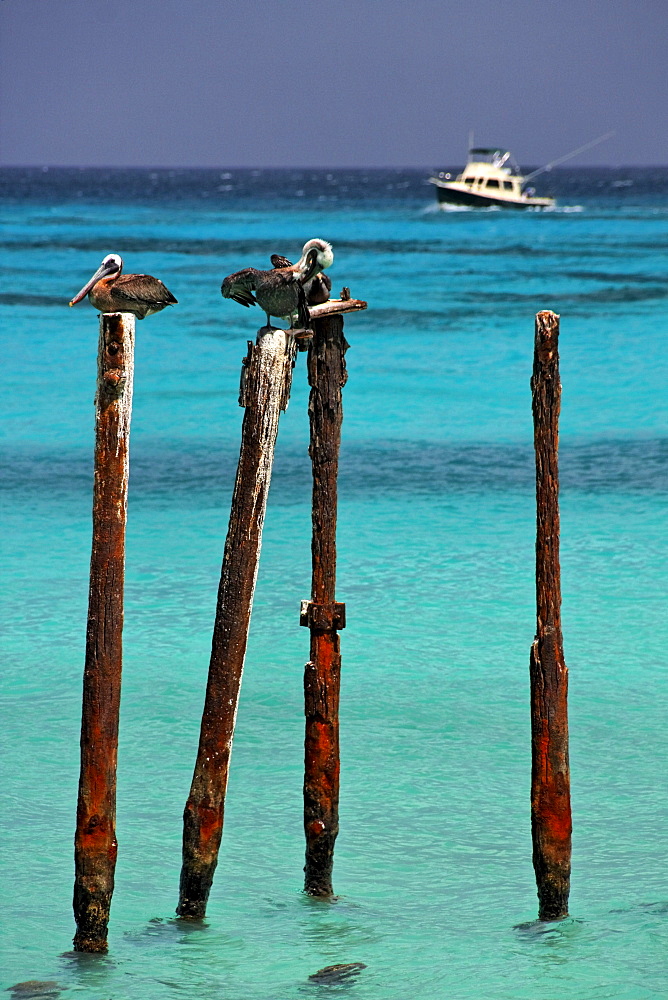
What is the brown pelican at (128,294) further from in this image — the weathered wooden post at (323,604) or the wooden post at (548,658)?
the wooden post at (548,658)

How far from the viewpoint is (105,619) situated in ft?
17.0

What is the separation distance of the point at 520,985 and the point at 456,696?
143 inches

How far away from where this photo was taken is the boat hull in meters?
67.2

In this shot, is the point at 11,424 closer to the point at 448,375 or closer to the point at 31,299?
the point at 448,375

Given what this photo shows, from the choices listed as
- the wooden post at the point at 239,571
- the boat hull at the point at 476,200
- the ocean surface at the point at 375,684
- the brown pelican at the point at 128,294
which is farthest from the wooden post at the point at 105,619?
the boat hull at the point at 476,200

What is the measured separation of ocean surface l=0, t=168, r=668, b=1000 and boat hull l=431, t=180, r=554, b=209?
43.9 meters

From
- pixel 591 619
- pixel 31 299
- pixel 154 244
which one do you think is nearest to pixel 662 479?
pixel 591 619

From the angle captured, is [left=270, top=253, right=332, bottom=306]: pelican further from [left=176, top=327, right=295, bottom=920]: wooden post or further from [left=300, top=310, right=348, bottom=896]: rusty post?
[left=176, top=327, right=295, bottom=920]: wooden post

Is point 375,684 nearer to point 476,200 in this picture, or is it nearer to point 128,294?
point 128,294

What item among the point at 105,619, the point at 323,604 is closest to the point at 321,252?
the point at 323,604

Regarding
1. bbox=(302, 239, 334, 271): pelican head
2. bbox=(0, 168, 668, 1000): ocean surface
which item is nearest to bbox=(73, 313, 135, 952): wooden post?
bbox=(0, 168, 668, 1000): ocean surface

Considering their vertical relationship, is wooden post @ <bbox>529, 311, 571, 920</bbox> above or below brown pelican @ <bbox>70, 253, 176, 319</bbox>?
below

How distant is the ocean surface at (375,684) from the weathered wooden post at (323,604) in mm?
604

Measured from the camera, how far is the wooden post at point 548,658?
5.42 metres
